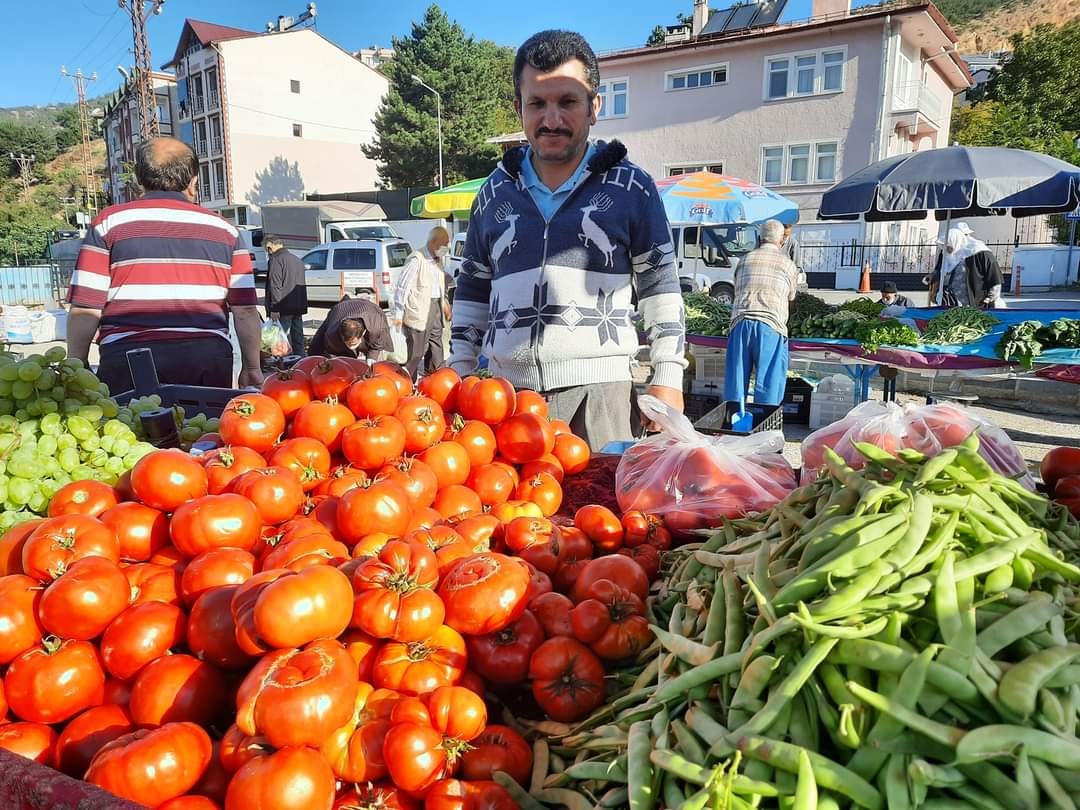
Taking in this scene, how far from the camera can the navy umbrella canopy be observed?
830 centimetres

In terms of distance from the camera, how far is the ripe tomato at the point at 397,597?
139 cm

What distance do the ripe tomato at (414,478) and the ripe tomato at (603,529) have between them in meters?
0.43

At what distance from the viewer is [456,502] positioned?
2066 millimetres

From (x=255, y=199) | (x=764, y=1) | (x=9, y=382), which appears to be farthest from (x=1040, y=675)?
(x=255, y=199)

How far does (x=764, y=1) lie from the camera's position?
29.7 metres

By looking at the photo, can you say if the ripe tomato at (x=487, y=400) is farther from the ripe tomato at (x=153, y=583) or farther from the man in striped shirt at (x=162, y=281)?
the man in striped shirt at (x=162, y=281)

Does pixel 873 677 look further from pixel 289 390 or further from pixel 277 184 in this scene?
pixel 277 184

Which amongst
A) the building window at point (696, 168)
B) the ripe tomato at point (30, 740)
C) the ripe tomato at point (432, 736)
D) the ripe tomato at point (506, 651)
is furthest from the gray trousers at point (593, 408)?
the building window at point (696, 168)

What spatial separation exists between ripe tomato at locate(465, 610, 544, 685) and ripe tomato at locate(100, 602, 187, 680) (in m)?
0.60

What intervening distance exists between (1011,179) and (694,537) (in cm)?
847

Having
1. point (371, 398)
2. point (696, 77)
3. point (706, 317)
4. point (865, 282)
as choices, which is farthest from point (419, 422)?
point (696, 77)

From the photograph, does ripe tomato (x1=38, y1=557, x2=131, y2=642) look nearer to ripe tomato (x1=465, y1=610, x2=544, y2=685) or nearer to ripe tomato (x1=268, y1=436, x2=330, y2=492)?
ripe tomato (x1=268, y1=436, x2=330, y2=492)

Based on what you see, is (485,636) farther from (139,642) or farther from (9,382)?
(9,382)

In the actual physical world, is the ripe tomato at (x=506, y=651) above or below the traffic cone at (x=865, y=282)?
below
